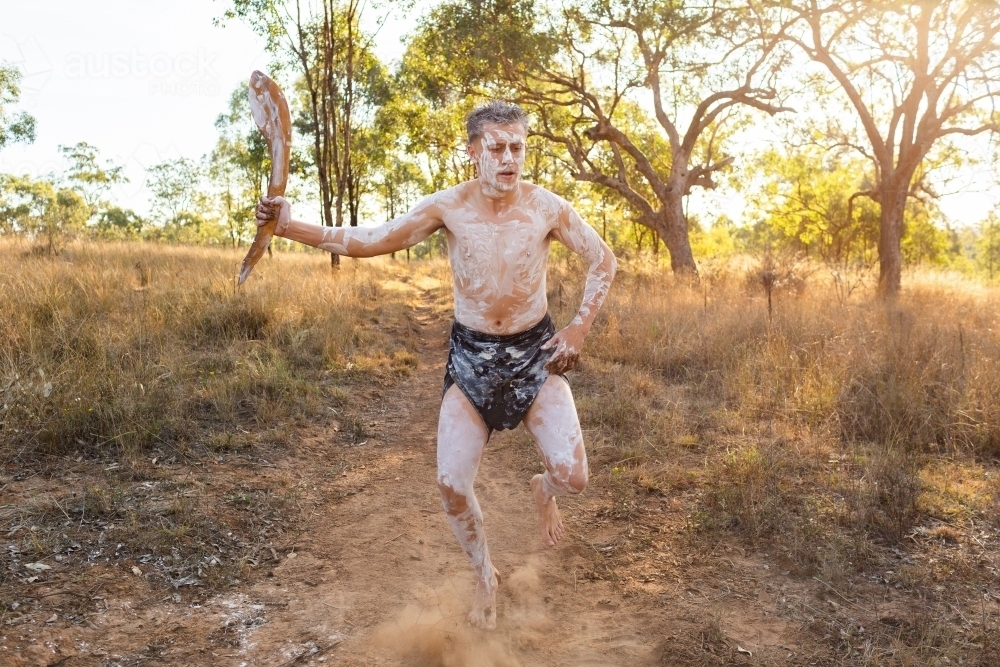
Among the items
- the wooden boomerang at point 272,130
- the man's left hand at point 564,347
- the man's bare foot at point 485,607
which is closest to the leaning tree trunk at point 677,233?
the man's left hand at point 564,347

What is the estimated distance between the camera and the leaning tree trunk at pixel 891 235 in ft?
39.9

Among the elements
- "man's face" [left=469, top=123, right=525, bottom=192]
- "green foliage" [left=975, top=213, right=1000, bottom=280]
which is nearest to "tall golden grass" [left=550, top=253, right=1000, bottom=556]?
"man's face" [left=469, top=123, right=525, bottom=192]

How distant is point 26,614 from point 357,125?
70.1 feet

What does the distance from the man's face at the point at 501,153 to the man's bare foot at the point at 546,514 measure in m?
1.43

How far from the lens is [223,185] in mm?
39344

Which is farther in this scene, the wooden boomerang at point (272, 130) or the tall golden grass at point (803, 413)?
the tall golden grass at point (803, 413)

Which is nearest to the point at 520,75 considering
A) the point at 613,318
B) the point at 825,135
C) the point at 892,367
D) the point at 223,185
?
the point at 825,135

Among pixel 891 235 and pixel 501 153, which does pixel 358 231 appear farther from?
pixel 891 235

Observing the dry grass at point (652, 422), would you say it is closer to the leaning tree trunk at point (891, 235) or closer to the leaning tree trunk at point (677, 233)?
the leaning tree trunk at point (891, 235)

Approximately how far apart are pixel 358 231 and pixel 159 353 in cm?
392

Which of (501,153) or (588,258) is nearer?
(501,153)

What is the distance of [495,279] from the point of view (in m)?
3.23

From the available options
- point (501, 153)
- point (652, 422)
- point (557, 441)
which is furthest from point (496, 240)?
point (652, 422)

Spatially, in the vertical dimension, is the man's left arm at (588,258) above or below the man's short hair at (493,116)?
below
